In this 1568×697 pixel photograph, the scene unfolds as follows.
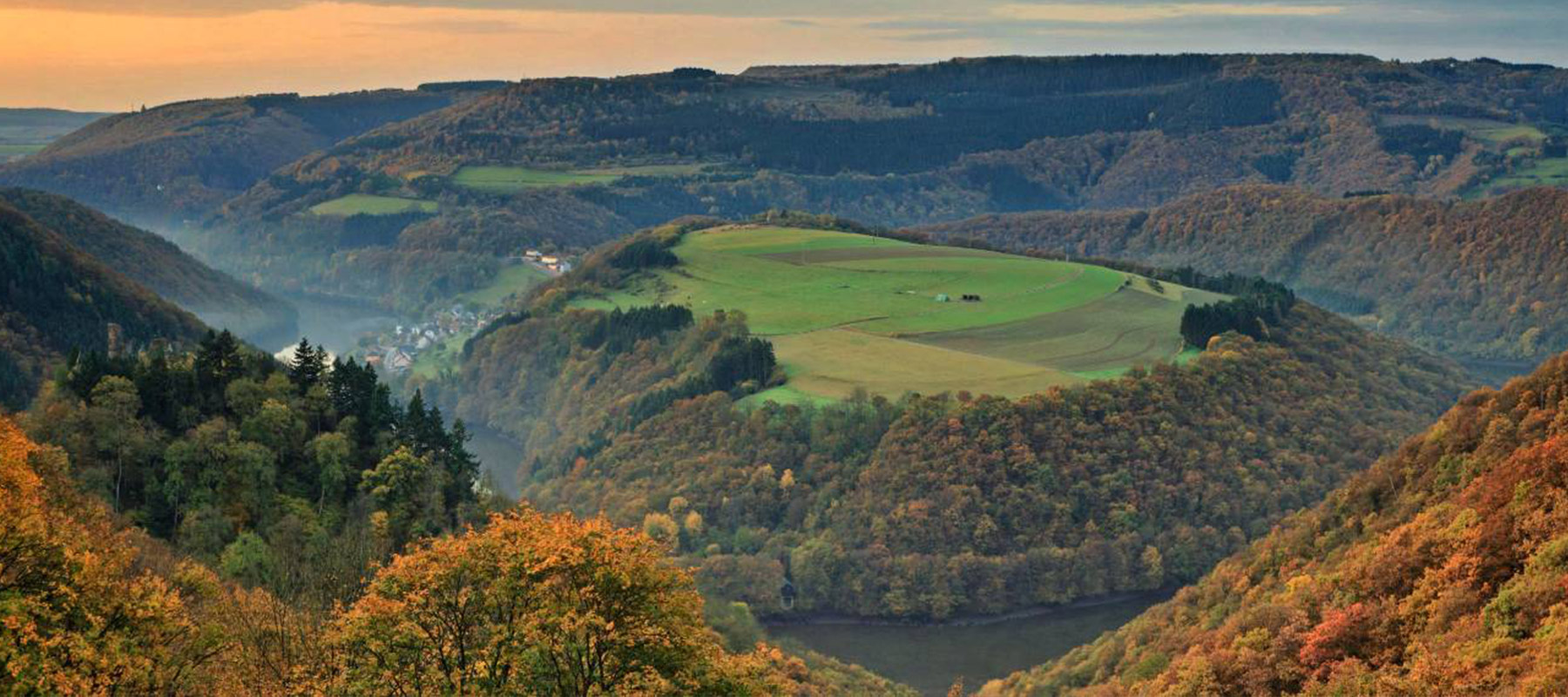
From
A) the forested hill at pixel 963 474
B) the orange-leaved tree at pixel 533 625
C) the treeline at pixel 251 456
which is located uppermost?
the orange-leaved tree at pixel 533 625

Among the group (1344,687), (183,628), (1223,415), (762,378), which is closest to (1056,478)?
(1223,415)

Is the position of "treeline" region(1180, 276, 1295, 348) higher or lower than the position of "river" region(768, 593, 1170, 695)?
higher

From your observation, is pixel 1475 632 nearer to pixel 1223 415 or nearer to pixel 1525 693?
pixel 1525 693

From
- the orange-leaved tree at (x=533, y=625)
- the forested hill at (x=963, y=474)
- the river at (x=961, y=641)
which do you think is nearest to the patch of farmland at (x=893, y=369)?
the forested hill at (x=963, y=474)

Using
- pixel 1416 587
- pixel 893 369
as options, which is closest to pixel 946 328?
pixel 893 369

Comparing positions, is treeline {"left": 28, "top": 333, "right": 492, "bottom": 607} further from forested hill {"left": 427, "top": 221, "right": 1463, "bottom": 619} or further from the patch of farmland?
the patch of farmland

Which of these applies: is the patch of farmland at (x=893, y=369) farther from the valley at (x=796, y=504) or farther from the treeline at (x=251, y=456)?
the treeline at (x=251, y=456)

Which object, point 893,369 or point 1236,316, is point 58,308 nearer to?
point 893,369

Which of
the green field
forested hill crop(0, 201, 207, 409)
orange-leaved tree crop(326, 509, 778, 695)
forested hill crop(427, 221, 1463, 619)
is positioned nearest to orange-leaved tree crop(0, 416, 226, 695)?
orange-leaved tree crop(326, 509, 778, 695)
